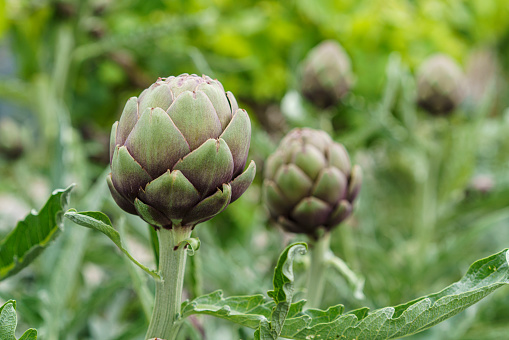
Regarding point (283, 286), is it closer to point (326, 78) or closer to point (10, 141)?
point (326, 78)

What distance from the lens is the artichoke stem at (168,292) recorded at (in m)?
0.28

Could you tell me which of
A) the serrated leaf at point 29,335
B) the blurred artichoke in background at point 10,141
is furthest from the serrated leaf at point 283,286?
the blurred artichoke in background at point 10,141

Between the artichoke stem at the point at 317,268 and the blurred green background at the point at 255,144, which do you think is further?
the blurred green background at the point at 255,144

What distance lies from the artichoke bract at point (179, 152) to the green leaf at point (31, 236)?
0.05 metres

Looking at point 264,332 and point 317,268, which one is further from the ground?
point 317,268

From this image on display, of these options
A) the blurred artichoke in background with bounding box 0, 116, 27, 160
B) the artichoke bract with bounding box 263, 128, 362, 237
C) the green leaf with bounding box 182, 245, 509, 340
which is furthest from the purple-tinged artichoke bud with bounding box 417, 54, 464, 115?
Result: the blurred artichoke in background with bounding box 0, 116, 27, 160

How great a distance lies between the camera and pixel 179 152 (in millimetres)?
250

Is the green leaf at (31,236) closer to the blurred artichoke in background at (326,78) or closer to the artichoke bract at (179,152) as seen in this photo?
the artichoke bract at (179,152)

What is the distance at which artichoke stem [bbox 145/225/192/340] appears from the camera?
28 centimetres

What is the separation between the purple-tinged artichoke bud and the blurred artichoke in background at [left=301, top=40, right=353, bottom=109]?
0.11 metres

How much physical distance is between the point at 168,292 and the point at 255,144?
39 centimetres

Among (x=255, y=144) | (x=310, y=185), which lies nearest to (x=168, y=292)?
A: (x=310, y=185)

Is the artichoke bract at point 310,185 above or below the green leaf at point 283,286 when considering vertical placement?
above

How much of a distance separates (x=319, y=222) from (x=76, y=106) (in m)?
0.79
